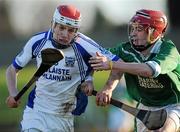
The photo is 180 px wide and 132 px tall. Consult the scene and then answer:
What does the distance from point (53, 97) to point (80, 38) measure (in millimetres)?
712

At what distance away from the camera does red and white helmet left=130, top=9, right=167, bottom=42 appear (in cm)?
1120

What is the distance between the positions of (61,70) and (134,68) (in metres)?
1.04

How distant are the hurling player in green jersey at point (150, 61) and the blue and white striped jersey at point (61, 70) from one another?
25cm

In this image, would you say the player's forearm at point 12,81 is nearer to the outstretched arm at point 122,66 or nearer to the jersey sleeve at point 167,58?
the outstretched arm at point 122,66

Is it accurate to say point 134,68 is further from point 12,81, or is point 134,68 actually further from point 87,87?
point 12,81

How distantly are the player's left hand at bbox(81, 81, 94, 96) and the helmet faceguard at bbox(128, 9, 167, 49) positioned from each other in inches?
25.3

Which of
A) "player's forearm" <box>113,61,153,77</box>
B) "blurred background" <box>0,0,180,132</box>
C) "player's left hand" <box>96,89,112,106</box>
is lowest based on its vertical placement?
"blurred background" <box>0,0,180,132</box>

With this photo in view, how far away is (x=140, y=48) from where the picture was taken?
11211 millimetres

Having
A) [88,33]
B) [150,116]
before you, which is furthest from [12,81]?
[88,33]

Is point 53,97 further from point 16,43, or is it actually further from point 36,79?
point 16,43

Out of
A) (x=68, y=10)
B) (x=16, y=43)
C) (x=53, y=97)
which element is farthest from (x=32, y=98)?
(x=16, y=43)

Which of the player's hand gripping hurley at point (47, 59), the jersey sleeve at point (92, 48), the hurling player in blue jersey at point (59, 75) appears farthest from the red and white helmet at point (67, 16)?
the player's hand gripping hurley at point (47, 59)

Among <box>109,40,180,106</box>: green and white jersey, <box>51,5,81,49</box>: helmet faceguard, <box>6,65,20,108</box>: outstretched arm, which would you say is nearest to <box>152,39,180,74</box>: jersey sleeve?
<box>109,40,180,106</box>: green and white jersey

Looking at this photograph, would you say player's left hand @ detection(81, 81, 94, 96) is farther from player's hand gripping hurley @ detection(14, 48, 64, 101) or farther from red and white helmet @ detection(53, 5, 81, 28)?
red and white helmet @ detection(53, 5, 81, 28)
